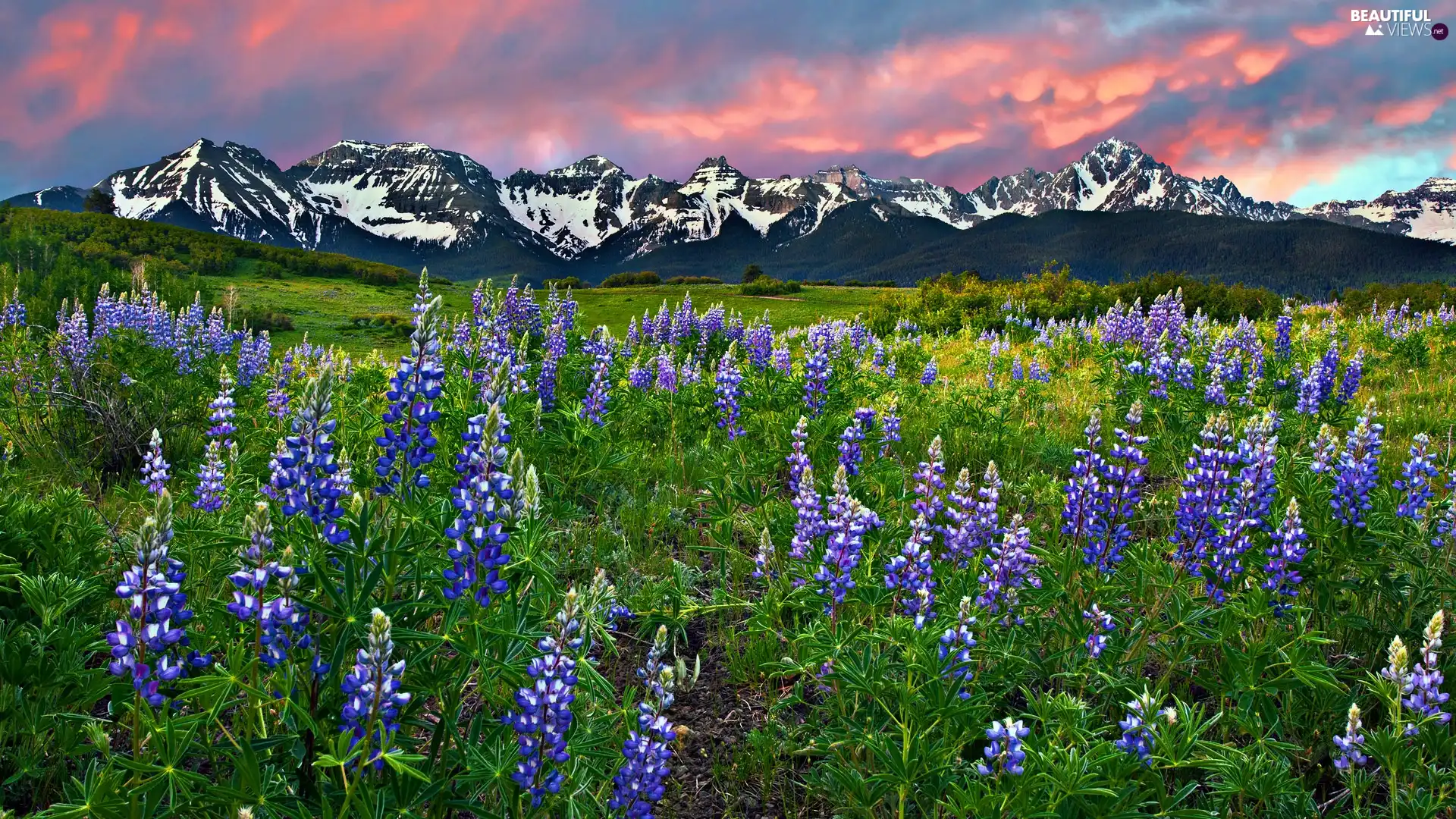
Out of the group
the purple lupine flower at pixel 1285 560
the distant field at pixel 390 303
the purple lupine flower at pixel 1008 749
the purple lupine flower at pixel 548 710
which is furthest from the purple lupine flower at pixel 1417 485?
the distant field at pixel 390 303

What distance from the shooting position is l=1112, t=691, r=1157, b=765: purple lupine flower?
254cm

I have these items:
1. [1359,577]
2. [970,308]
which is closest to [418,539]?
[1359,577]

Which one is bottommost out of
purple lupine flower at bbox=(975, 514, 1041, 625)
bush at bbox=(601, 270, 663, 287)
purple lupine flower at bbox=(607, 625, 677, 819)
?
purple lupine flower at bbox=(607, 625, 677, 819)

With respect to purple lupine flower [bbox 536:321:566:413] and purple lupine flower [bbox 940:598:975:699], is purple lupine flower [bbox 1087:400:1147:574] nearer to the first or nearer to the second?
purple lupine flower [bbox 940:598:975:699]

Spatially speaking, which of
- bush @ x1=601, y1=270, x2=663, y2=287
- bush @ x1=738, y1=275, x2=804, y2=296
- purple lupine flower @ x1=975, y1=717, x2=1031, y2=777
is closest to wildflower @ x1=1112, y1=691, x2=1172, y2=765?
purple lupine flower @ x1=975, y1=717, x2=1031, y2=777

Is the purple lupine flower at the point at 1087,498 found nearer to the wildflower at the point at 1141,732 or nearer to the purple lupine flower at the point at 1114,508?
the purple lupine flower at the point at 1114,508

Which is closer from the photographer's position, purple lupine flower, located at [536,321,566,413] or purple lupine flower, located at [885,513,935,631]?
purple lupine flower, located at [885,513,935,631]

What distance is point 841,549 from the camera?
3.24m

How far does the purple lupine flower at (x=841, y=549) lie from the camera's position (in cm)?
317

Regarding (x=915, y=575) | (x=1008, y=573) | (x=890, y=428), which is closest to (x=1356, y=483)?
(x=1008, y=573)

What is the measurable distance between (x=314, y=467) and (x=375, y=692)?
80 cm

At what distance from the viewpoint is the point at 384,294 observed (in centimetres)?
2852

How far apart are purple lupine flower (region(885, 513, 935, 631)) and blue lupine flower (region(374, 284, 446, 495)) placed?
6.42 ft

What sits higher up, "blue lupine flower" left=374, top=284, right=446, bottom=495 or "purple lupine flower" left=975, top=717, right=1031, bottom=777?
"blue lupine flower" left=374, top=284, right=446, bottom=495
